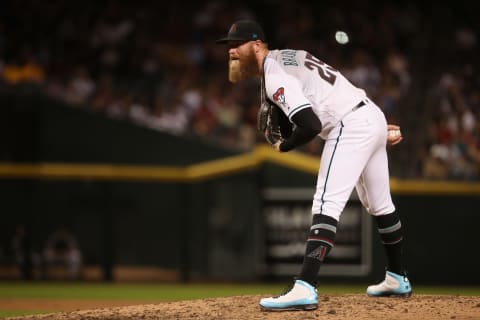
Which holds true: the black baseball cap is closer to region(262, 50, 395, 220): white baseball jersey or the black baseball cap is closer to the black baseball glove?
region(262, 50, 395, 220): white baseball jersey

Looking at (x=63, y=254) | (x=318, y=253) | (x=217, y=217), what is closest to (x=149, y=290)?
(x=63, y=254)

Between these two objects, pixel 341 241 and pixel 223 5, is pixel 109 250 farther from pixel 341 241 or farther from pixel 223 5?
pixel 223 5

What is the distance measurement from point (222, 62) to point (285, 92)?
1005 centimetres

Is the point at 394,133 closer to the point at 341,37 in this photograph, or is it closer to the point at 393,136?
the point at 393,136

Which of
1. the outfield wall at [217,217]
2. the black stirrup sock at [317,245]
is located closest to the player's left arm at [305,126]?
the black stirrup sock at [317,245]

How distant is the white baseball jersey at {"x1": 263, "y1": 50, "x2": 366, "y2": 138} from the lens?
5.35 meters

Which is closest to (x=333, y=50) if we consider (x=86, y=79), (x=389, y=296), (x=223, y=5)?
(x=223, y=5)

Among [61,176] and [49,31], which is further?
[49,31]

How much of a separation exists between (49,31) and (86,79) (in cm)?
141

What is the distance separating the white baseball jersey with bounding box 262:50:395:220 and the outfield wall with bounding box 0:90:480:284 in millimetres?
5625

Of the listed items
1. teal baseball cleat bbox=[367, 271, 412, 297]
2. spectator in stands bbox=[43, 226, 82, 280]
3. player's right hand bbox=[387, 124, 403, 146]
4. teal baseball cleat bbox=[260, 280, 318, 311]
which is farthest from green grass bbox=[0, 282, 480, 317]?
player's right hand bbox=[387, 124, 403, 146]

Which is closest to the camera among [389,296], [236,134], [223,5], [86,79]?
[389,296]

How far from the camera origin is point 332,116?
548 cm

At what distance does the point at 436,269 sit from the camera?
11047 millimetres
